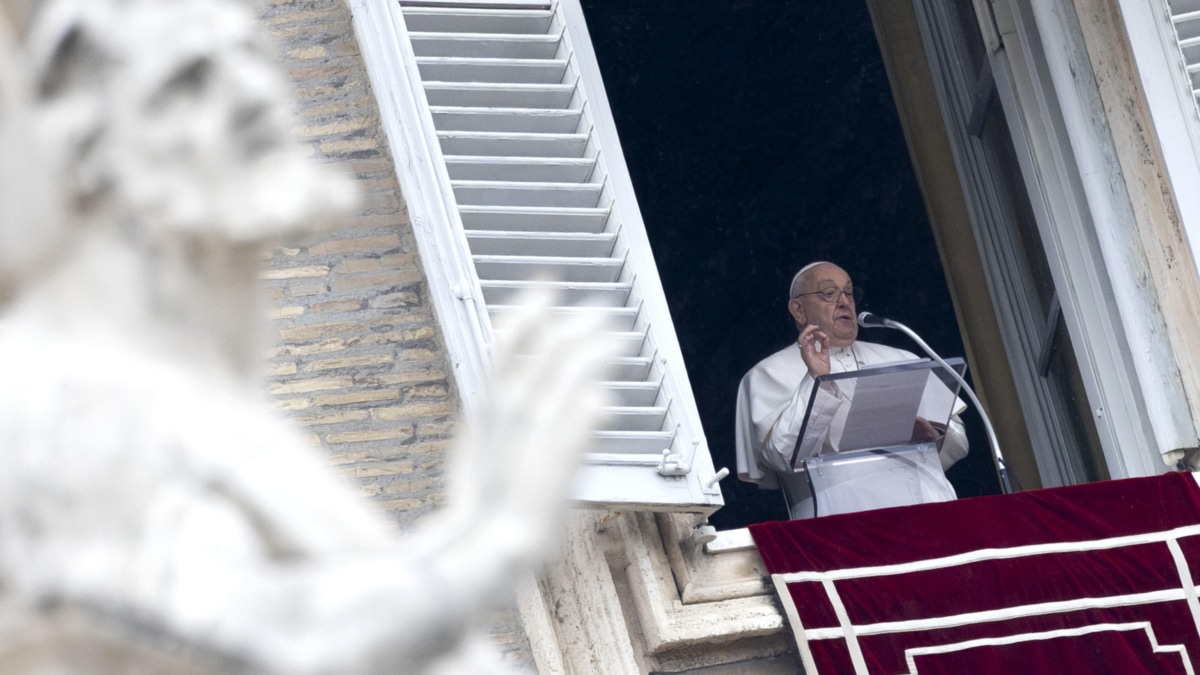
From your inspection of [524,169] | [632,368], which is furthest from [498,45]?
[632,368]

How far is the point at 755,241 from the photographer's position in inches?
418

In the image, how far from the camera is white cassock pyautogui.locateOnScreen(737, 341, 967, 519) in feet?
19.7

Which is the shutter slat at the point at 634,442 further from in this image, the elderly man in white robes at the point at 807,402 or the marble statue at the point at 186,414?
the marble statue at the point at 186,414

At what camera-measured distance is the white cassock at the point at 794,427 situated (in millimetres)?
5992

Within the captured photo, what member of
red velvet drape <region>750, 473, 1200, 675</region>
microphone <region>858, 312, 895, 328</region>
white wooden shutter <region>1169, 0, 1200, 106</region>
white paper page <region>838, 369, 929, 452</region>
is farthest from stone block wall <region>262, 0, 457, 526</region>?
white wooden shutter <region>1169, 0, 1200, 106</region>

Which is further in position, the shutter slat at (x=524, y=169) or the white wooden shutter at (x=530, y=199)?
the shutter slat at (x=524, y=169)

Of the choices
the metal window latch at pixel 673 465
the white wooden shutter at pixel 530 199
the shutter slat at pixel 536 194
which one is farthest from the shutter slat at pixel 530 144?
the metal window latch at pixel 673 465

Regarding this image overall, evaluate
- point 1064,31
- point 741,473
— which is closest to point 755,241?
point 741,473

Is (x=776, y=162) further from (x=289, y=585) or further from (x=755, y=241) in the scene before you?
(x=289, y=585)

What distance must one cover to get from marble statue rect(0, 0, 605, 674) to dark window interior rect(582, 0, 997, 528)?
29.1 feet

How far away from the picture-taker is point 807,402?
677 cm

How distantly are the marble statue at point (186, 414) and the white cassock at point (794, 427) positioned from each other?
439 cm

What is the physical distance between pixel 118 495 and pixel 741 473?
18.6ft

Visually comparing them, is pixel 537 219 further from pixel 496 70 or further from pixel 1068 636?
pixel 1068 636
